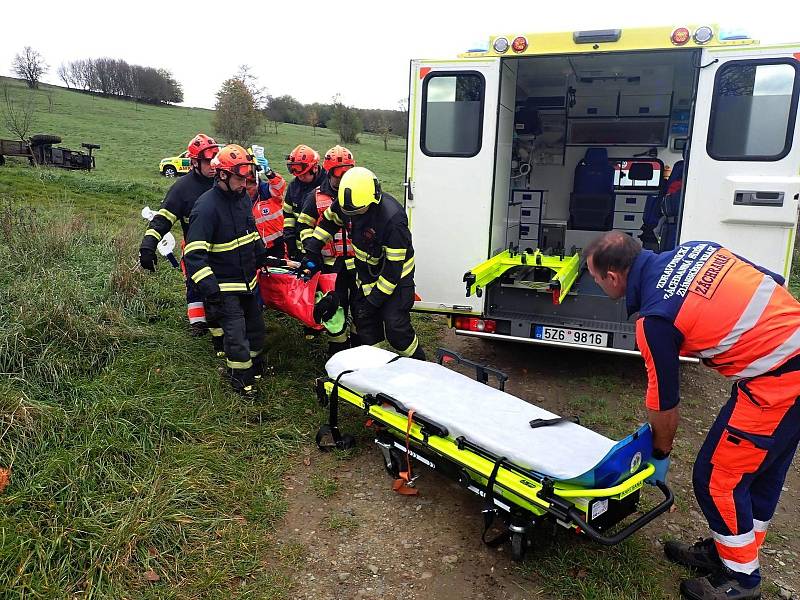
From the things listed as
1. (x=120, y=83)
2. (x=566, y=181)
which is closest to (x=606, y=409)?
(x=566, y=181)

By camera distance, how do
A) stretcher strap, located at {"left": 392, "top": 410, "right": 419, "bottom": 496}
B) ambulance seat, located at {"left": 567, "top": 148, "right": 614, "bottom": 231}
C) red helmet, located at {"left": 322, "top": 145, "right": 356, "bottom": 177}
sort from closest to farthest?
stretcher strap, located at {"left": 392, "top": 410, "right": 419, "bottom": 496} → red helmet, located at {"left": 322, "top": 145, "right": 356, "bottom": 177} → ambulance seat, located at {"left": 567, "top": 148, "right": 614, "bottom": 231}

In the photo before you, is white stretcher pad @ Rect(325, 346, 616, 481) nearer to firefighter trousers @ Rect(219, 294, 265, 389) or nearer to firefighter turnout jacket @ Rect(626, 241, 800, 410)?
firefighter turnout jacket @ Rect(626, 241, 800, 410)

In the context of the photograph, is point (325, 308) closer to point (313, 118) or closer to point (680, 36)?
point (680, 36)

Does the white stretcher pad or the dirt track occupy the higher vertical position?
the white stretcher pad

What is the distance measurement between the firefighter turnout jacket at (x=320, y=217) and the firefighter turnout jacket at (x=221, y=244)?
33.4 inches

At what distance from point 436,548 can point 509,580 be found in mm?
423

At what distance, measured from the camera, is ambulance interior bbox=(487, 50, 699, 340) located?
6.53 metres

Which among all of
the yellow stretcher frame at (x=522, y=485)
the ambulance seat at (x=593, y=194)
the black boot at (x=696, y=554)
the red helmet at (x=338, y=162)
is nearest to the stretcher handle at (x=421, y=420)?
the yellow stretcher frame at (x=522, y=485)

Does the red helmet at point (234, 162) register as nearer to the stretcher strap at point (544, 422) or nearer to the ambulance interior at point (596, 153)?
the stretcher strap at point (544, 422)

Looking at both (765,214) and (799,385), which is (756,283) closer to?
(799,385)

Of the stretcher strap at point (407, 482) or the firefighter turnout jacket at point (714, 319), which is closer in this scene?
the firefighter turnout jacket at point (714, 319)

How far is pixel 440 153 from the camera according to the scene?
4.91 metres

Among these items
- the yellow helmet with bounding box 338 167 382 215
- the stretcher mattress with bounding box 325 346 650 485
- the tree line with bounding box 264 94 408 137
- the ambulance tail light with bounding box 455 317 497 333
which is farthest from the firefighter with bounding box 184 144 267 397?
the tree line with bounding box 264 94 408 137

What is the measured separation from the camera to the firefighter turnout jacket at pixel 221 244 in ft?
13.9
